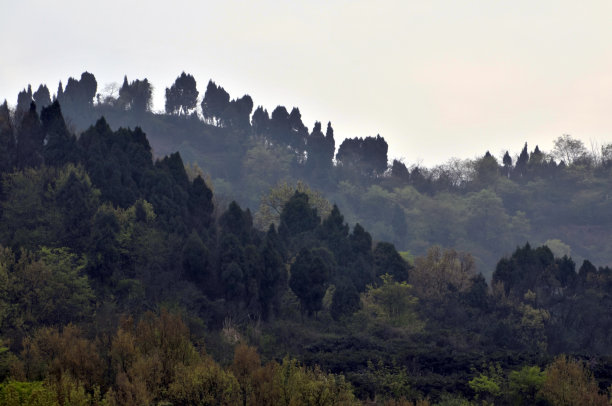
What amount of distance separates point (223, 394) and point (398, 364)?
39.8 feet

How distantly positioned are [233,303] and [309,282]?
5536mm

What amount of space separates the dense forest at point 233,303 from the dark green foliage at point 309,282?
3.8 inches

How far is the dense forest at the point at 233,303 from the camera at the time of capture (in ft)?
74.6

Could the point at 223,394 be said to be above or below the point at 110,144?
below

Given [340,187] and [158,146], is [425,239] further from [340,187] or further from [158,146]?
[158,146]

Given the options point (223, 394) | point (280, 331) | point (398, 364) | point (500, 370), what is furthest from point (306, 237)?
point (223, 394)

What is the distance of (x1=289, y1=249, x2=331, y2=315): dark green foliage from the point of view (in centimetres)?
4266

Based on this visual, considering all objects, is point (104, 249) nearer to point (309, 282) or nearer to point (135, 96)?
point (309, 282)

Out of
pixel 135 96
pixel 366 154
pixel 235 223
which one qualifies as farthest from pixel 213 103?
pixel 235 223

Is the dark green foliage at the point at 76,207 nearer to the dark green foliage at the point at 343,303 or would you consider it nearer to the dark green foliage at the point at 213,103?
the dark green foliage at the point at 343,303

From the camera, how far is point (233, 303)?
129ft

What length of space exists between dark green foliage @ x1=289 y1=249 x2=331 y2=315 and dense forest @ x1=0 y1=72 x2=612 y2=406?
97 millimetres

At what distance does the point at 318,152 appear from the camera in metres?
94.7

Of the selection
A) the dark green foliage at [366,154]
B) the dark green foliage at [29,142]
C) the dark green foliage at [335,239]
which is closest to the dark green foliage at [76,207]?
the dark green foliage at [29,142]
